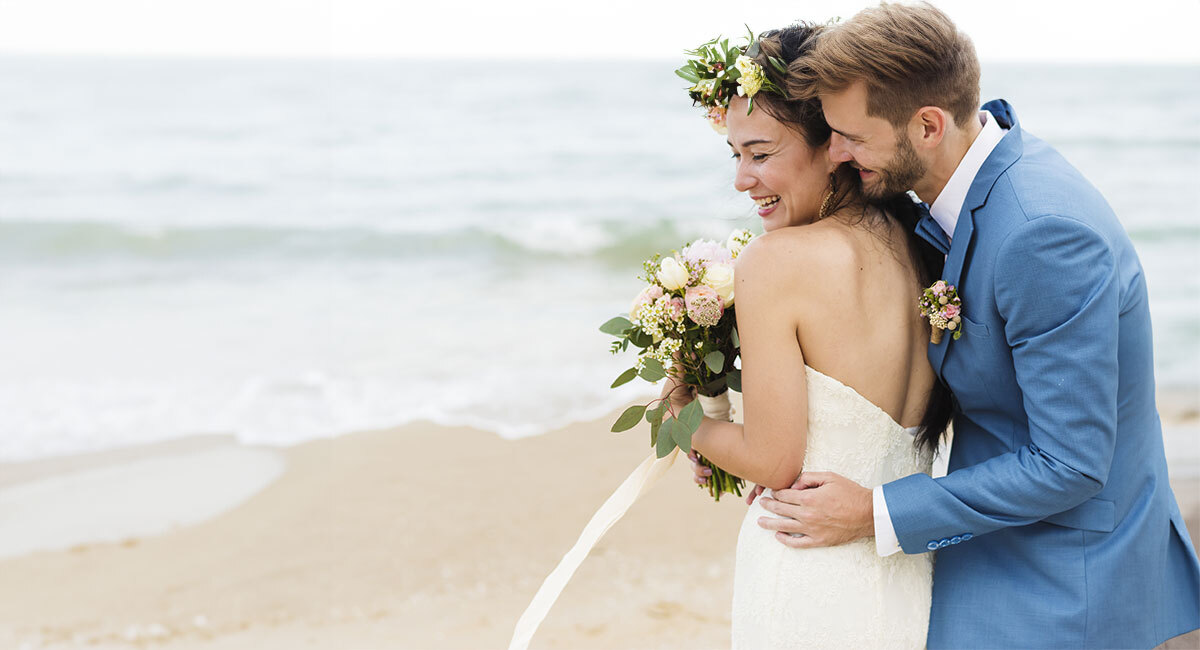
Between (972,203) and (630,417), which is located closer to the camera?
(972,203)

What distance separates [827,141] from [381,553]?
3891 mm

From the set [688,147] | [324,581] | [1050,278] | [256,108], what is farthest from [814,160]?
[256,108]

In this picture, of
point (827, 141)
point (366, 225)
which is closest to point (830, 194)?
point (827, 141)

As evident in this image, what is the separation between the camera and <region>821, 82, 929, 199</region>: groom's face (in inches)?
88.4

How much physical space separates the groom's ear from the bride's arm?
0.37 metres

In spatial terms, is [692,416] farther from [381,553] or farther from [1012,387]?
[381,553]

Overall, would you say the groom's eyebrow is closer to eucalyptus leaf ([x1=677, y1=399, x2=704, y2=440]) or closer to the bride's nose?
the bride's nose

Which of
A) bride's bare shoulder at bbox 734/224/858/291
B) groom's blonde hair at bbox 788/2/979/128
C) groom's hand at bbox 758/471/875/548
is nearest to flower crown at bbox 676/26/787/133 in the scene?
groom's blonde hair at bbox 788/2/979/128

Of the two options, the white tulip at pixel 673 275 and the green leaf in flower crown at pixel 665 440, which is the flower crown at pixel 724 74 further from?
the green leaf in flower crown at pixel 665 440

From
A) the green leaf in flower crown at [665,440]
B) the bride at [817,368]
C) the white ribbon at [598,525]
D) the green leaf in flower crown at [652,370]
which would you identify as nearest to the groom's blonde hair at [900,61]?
the bride at [817,368]

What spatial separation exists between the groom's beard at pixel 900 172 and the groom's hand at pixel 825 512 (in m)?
0.68

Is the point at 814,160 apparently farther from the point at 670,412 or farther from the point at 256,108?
the point at 256,108

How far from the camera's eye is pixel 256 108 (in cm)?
2195

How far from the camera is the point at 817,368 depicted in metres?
2.31
